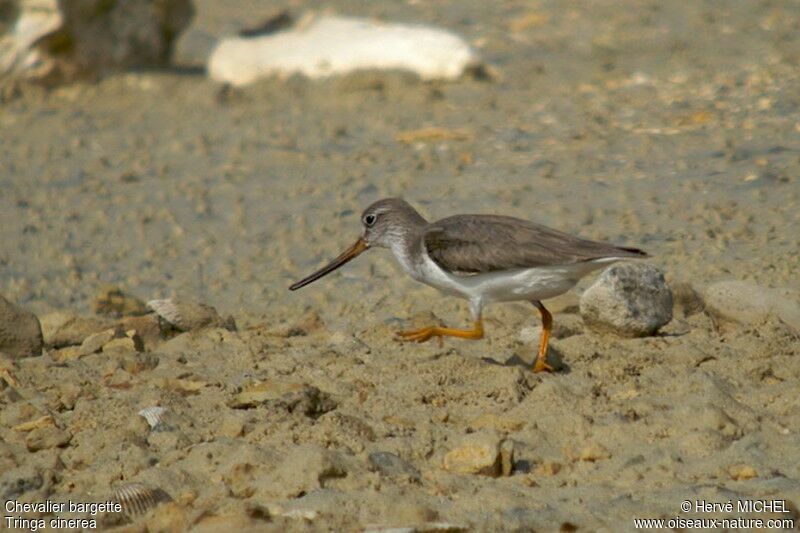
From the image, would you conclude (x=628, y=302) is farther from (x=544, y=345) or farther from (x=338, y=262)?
(x=338, y=262)

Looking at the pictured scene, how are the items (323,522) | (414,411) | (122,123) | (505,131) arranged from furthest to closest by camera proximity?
(122,123) → (505,131) → (414,411) → (323,522)

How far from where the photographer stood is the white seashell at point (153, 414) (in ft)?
18.0

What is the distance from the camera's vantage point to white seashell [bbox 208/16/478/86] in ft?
36.8

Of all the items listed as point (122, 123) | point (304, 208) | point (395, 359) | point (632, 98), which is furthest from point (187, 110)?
point (395, 359)

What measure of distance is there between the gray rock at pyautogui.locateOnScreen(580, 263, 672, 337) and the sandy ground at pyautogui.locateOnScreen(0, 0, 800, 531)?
132 millimetres

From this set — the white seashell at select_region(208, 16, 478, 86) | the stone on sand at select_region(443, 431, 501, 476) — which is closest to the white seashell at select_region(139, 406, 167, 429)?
the stone on sand at select_region(443, 431, 501, 476)

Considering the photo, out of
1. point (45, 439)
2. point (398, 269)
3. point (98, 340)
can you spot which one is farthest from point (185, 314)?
point (398, 269)

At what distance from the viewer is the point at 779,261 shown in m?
7.55

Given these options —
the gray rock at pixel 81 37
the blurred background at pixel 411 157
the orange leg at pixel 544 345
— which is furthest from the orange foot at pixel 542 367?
the gray rock at pixel 81 37

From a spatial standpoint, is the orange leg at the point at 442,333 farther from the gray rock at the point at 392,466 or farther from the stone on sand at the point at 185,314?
the gray rock at the point at 392,466

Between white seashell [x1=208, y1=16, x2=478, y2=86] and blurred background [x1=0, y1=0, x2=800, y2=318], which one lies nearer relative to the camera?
blurred background [x1=0, y1=0, x2=800, y2=318]

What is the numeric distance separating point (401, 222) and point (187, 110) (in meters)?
4.84

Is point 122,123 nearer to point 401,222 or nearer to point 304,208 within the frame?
point 304,208

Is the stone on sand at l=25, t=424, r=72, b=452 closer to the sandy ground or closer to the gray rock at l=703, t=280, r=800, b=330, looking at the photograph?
the sandy ground
